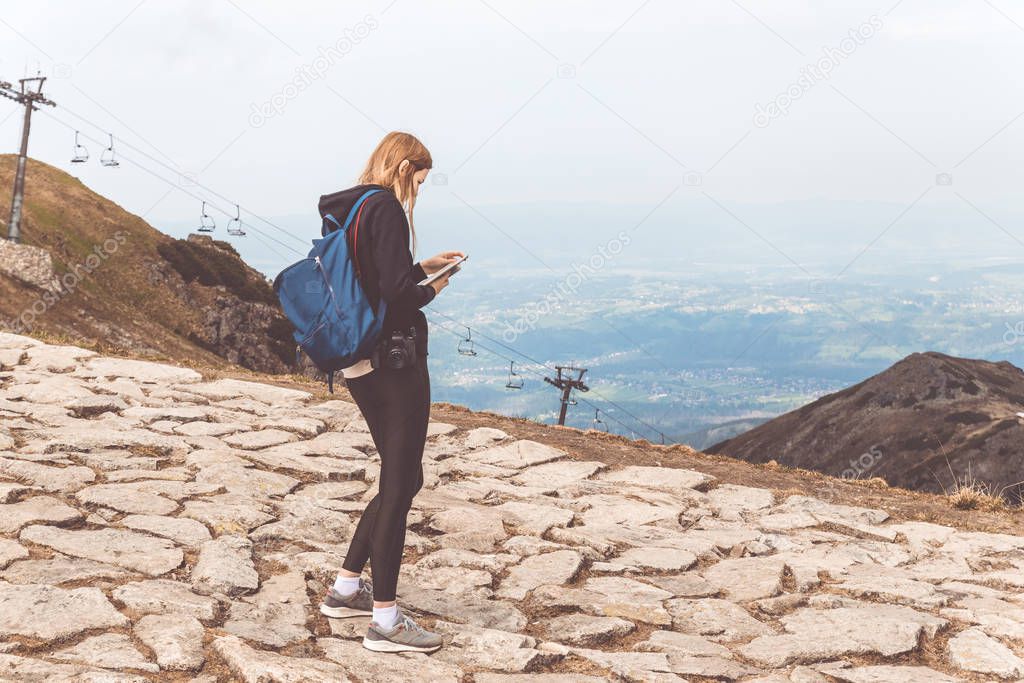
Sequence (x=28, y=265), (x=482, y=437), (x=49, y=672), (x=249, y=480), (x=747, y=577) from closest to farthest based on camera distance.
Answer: (x=49, y=672) < (x=747, y=577) < (x=249, y=480) < (x=482, y=437) < (x=28, y=265)

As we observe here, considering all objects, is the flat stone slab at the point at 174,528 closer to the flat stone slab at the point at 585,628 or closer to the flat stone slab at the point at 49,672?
the flat stone slab at the point at 49,672

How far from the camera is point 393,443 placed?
186 inches

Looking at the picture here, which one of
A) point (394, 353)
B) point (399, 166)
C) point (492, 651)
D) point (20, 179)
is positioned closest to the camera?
point (394, 353)

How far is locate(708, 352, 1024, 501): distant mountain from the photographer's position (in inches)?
769

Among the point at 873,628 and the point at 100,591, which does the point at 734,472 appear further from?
the point at 100,591

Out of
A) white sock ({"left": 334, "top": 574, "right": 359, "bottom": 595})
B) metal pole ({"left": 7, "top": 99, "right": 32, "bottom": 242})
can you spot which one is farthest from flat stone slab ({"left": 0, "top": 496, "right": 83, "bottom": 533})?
metal pole ({"left": 7, "top": 99, "right": 32, "bottom": 242})

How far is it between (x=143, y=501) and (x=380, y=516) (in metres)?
2.92

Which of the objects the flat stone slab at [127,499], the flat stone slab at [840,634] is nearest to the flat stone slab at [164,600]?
the flat stone slab at [127,499]

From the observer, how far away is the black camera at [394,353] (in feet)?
15.0

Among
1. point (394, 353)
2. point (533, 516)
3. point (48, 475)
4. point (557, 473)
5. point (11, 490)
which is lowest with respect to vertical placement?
point (11, 490)

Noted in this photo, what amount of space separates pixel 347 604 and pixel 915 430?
20225mm

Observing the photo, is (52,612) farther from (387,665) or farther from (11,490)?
(11,490)

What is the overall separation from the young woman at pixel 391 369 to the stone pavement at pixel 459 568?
30cm

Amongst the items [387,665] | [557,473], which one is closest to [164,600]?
[387,665]
